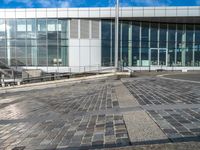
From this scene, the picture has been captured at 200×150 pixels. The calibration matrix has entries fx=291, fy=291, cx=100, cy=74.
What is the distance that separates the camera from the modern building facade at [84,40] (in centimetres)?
3753

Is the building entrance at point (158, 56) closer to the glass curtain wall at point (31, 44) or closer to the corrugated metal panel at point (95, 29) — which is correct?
the corrugated metal panel at point (95, 29)

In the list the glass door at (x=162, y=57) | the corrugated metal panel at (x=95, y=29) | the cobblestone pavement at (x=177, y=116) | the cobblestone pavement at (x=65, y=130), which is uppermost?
the corrugated metal panel at (x=95, y=29)

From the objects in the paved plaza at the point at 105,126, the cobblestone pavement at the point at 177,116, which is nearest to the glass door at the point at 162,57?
the cobblestone pavement at the point at 177,116

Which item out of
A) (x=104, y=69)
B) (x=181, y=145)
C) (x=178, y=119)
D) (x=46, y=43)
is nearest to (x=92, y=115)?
(x=178, y=119)

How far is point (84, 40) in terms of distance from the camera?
37594mm

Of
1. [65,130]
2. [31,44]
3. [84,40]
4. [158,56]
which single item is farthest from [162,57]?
[65,130]

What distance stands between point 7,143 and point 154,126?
298 cm

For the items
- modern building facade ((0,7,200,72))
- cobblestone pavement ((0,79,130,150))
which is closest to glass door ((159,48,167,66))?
modern building facade ((0,7,200,72))

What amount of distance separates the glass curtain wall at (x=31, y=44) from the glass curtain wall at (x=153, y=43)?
581cm

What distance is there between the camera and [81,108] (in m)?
9.28

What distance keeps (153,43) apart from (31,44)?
52.7 feet

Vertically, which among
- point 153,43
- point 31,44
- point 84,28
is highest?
point 84,28

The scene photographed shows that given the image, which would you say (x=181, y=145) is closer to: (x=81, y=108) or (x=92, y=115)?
(x=92, y=115)

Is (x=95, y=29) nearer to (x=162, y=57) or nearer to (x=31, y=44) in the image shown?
(x=31, y=44)
